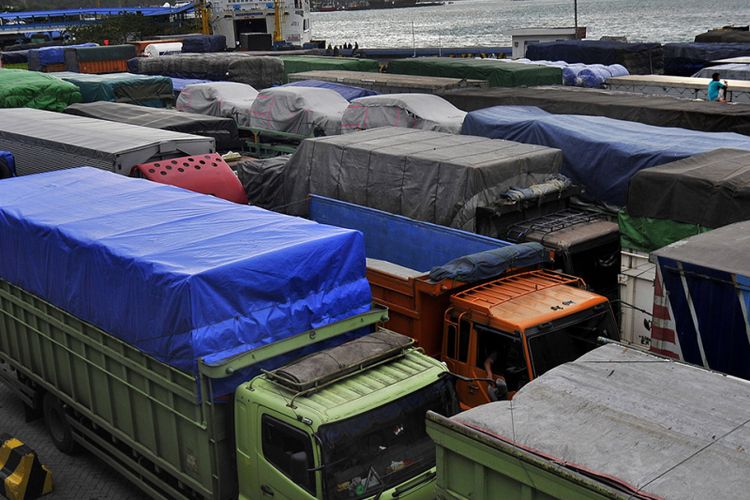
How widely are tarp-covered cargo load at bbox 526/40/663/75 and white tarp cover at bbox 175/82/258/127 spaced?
16134 mm

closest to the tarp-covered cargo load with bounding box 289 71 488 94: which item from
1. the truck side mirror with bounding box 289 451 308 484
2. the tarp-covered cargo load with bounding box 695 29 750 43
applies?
the truck side mirror with bounding box 289 451 308 484

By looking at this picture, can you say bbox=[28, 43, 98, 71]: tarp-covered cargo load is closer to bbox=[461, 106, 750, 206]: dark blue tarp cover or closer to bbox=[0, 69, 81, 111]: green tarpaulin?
bbox=[0, 69, 81, 111]: green tarpaulin

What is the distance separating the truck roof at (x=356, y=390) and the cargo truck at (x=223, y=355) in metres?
0.02

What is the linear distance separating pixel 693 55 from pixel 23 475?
32139mm

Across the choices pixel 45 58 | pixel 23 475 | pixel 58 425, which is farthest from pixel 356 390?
pixel 45 58

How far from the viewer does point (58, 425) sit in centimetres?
1013

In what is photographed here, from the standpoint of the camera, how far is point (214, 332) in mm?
7242

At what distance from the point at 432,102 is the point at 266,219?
1213 centimetres

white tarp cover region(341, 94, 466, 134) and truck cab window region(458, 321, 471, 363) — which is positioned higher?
white tarp cover region(341, 94, 466, 134)

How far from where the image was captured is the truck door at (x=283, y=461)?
654 cm

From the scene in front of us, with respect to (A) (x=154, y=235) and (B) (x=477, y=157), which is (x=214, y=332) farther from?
(B) (x=477, y=157)

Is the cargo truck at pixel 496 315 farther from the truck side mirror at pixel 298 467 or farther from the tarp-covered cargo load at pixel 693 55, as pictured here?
the tarp-covered cargo load at pixel 693 55

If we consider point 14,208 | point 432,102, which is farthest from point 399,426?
point 432,102

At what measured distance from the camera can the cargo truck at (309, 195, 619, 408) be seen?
8453 mm
